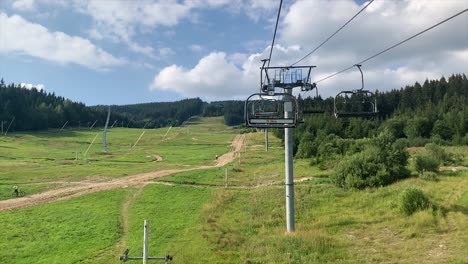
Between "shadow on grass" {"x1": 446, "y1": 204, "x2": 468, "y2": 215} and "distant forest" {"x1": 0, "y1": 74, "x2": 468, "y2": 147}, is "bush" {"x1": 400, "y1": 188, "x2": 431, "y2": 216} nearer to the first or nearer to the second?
"shadow on grass" {"x1": 446, "y1": 204, "x2": 468, "y2": 215}

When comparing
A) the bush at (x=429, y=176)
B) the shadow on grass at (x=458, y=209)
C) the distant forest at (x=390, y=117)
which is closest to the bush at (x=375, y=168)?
the bush at (x=429, y=176)

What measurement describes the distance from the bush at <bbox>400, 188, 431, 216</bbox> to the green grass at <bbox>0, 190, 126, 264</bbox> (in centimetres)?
2127

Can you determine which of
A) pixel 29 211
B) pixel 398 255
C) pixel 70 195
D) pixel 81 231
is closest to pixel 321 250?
pixel 398 255

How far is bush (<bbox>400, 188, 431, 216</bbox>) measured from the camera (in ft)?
102

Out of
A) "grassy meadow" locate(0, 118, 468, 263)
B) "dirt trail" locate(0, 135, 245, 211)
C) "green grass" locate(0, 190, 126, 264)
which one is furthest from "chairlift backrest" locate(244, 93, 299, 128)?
"dirt trail" locate(0, 135, 245, 211)

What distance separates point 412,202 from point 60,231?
86.8ft

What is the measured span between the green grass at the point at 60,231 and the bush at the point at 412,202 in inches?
837

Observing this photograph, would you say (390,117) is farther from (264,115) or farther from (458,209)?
(264,115)

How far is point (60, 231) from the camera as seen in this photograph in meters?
31.1

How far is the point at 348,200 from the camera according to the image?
124ft

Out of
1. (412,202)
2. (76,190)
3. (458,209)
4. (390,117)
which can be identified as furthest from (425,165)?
(390,117)

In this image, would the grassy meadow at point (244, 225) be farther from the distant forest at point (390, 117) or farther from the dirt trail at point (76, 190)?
the distant forest at point (390, 117)

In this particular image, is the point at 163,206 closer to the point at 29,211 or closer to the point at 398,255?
the point at 29,211

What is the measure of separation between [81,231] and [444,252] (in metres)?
24.3
